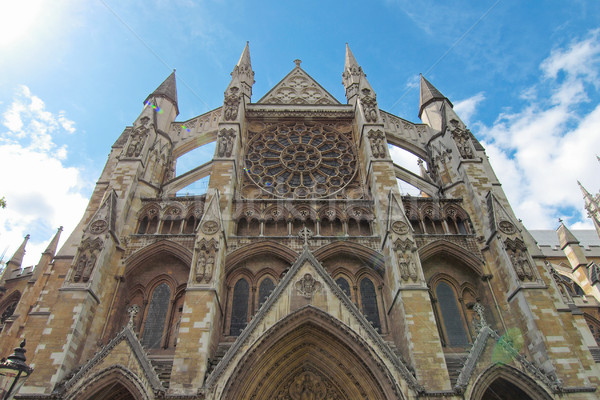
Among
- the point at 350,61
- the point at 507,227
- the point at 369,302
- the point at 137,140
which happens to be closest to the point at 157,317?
the point at 369,302

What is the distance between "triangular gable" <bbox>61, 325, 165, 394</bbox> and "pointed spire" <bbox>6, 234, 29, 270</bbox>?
19.9 meters

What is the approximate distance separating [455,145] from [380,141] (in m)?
3.20

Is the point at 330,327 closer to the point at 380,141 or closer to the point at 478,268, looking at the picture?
the point at 478,268

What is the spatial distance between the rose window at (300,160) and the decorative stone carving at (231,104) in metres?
1.64

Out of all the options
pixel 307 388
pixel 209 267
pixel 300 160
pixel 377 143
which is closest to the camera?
pixel 307 388

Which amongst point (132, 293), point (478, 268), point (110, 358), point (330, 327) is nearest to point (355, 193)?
point (478, 268)

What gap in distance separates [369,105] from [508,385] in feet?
40.5

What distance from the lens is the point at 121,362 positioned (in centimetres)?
1047

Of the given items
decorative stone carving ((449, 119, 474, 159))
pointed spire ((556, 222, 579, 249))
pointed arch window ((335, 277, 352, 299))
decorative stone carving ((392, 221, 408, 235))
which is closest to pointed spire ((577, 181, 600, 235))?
pointed spire ((556, 222, 579, 249))

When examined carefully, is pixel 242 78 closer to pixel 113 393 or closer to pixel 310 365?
pixel 310 365

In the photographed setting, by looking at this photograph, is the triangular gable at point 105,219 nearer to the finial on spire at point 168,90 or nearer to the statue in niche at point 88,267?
the statue in niche at point 88,267

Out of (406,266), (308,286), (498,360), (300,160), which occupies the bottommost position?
(498,360)

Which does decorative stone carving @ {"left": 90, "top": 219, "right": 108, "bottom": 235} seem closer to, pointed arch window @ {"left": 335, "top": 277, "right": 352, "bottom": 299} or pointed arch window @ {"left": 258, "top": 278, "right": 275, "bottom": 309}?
pointed arch window @ {"left": 258, "top": 278, "right": 275, "bottom": 309}

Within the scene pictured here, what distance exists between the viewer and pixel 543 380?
34.2ft
